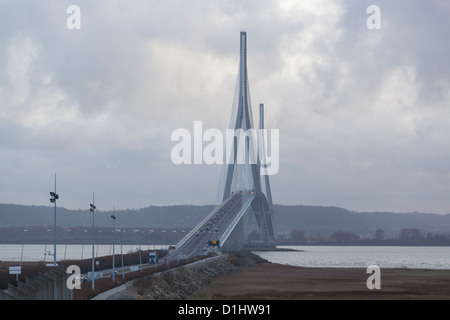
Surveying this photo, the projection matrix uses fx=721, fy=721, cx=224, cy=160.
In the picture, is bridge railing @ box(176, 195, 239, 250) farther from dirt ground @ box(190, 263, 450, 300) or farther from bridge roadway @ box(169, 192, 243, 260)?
dirt ground @ box(190, 263, 450, 300)

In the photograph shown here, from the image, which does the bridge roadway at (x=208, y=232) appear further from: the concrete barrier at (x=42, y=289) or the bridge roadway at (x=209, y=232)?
the concrete barrier at (x=42, y=289)

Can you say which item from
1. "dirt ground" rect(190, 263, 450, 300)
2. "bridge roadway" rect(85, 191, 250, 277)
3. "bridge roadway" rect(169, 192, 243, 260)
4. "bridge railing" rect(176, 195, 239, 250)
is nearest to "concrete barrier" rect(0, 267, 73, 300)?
"dirt ground" rect(190, 263, 450, 300)

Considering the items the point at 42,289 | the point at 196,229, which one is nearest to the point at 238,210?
the point at 196,229

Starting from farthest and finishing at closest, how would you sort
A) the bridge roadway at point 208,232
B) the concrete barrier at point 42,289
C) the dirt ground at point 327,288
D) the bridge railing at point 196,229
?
the bridge railing at point 196,229
the bridge roadway at point 208,232
the dirt ground at point 327,288
the concrete barrier at point 42,289

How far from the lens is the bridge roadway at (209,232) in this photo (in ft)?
335

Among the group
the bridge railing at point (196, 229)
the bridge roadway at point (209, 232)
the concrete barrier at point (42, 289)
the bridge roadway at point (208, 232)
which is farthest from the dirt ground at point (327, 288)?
the bridge railing at point (196, 229)

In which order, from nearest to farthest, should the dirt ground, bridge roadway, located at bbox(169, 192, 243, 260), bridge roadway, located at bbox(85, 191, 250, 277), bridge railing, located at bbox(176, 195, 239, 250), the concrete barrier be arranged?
1. the concrete barrier
2. the dirt ground
3. bridge roadway, located at bbox(85, 191, 250, 277)
4. bridge roadway, located at bbox(169, 192, 243, 260)
5. bridge railing, located at bbox(176, 195, 239, 250)

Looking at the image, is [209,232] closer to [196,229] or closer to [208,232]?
[208,232]

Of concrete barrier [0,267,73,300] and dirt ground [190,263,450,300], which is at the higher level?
concrete barrier [0,267,73,300]

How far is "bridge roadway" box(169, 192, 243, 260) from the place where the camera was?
335 ft
